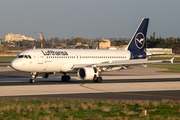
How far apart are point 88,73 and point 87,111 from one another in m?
18.9

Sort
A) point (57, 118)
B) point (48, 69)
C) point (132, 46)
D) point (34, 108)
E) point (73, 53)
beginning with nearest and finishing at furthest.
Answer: point (57, 118)
point (34, 108)
point (48, 69)
point (73, 53)
point (132, 46)

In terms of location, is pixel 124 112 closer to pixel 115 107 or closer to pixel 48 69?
pixel 115 107

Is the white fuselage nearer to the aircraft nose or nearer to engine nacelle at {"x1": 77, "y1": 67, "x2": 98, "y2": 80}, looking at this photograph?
the aircraft nose

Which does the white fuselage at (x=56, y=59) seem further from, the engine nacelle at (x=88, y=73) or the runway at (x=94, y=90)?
the runway at (x=94, y=90)

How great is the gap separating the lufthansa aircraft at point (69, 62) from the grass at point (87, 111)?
49.5 feet

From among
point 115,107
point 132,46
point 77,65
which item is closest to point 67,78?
point 77,65

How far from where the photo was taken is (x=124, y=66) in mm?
42156

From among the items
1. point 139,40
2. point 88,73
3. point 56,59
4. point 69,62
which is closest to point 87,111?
point 88,73

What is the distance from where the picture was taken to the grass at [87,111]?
16.5m

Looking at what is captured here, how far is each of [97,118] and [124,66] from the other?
86.7ft

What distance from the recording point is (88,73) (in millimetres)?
37281

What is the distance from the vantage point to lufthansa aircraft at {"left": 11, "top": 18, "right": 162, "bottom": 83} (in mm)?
36781

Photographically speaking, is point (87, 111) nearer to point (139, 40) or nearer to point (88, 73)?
point (88, 73)

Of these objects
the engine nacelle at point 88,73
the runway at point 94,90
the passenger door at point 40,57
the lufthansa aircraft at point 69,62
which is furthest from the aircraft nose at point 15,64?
the engine nacelle at point 88,73
